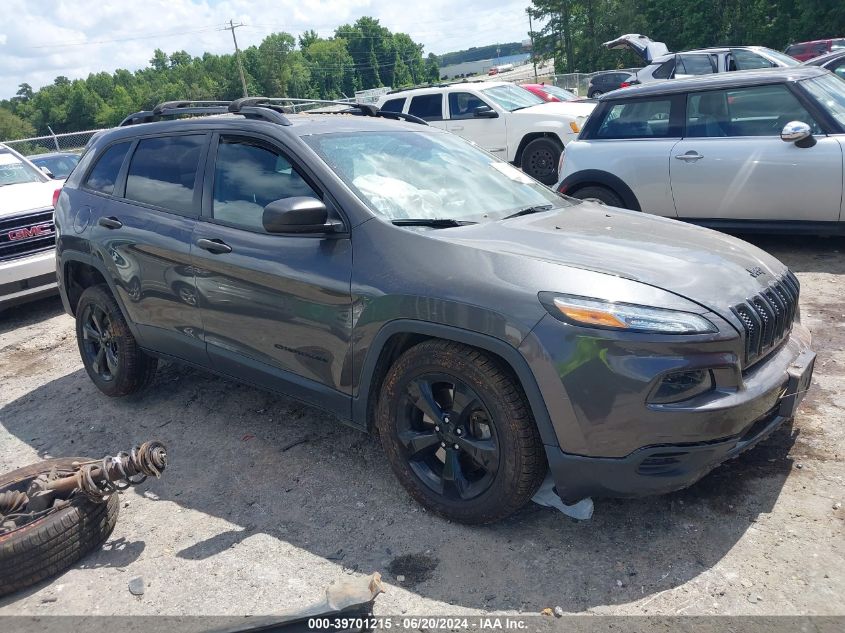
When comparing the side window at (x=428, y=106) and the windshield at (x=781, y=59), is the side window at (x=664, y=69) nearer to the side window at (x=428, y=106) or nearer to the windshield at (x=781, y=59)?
the windshield at (x=781, y=59)

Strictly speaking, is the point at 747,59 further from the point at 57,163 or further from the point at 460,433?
the point at 460,433

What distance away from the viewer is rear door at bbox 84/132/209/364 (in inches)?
163

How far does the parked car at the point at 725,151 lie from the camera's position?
623cm

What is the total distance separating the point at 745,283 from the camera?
Answer: 302 centimetres

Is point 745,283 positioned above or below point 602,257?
below

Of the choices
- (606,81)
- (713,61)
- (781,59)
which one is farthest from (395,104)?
(606,81)

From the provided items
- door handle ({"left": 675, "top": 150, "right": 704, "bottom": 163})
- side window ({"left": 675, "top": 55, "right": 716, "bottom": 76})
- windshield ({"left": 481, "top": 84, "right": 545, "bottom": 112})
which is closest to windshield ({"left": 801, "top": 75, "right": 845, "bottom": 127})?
door handle ({"left": 675, "top": 150, "right": 704, "bottom": 163})

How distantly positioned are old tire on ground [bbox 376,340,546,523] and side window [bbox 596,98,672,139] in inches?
199

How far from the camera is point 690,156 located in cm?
681

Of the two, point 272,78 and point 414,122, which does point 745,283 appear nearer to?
point 414,122

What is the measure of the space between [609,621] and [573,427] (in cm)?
69

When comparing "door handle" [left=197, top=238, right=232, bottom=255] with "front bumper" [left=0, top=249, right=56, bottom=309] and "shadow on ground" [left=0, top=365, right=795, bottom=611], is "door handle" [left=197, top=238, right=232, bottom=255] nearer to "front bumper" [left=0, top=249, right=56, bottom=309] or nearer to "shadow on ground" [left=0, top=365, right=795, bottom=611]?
"shadow on ground" [left=0, top=365, right=795, bottom=611]

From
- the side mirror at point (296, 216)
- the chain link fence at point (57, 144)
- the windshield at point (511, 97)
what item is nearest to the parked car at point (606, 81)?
the windshield at point (511, 97)

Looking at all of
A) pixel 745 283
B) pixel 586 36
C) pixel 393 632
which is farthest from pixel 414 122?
pixel 586 36
